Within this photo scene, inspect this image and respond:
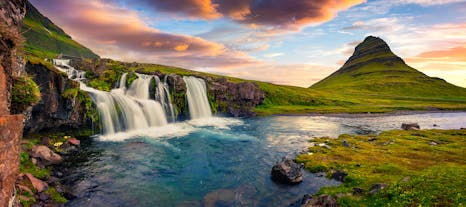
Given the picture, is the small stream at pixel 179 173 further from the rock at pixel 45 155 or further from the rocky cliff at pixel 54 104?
the rocky cliff at pixel 54 104

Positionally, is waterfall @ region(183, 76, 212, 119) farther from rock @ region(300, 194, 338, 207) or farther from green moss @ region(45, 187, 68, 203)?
rock @ region(300, 194, 338, 207)

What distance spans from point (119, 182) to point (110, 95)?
106 ft

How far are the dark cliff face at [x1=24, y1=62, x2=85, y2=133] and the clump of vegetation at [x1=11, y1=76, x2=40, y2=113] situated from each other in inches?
1019

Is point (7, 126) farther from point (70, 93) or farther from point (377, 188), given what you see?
point (70, 93)

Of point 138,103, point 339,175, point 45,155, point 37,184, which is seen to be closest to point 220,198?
point 339,175

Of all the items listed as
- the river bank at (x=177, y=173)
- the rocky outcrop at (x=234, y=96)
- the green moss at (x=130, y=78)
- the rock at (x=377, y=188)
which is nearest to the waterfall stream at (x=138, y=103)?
the green moss at (x=130, y=78)

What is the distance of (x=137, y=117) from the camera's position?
5403cm

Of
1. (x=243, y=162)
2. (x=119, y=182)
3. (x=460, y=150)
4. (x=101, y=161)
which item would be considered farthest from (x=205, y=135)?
(x=460, y=150)

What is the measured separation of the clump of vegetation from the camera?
12658 mm

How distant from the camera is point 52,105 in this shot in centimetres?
3881

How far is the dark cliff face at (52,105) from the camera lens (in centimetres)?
3634

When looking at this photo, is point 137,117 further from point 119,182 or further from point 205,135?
point 119,182

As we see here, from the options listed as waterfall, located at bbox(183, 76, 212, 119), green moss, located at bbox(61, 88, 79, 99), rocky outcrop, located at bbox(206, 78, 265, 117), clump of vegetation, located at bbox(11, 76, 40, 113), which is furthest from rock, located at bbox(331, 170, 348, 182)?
rocky outcrop, located at bbox(206, 78, 265, 117)

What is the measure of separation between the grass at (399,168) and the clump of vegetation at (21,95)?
2152 centimetres
